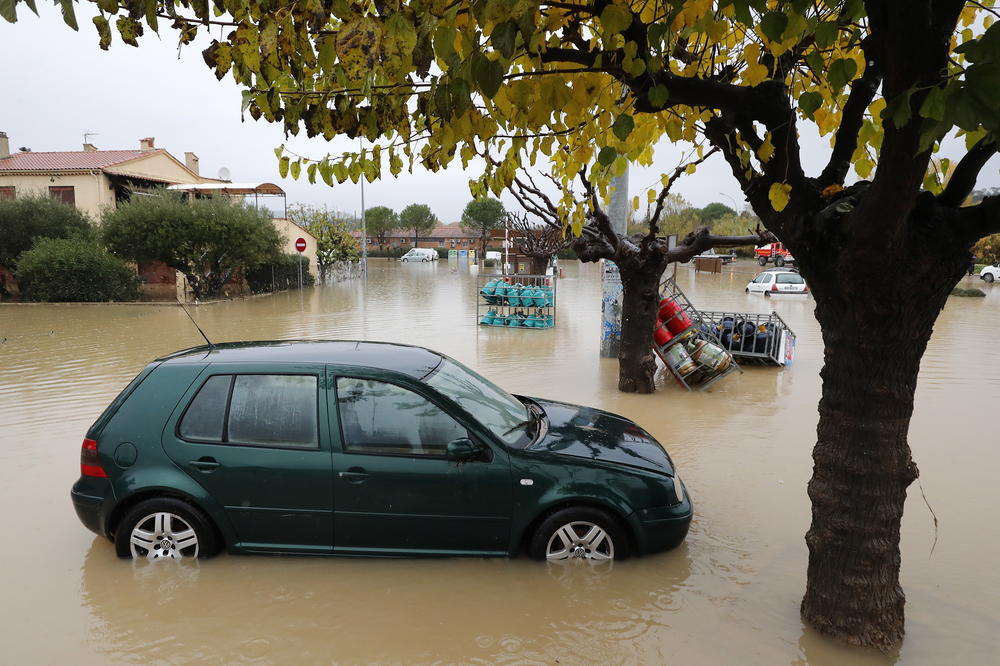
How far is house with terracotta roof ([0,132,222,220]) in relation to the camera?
29.0 metres

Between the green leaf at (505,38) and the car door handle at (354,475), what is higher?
the green leaf at (505,38)

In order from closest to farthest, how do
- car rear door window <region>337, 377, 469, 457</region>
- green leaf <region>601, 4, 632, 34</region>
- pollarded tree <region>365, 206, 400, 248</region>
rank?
green leaf <region>601, 4, 632, 34</region> → car rear door window <region>337, 377, 469, 457</region> → pollarded tree <region>365, 206, 400, 248</region>

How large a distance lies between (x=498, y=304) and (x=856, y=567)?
15134 mm

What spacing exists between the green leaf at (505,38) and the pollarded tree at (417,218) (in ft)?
319

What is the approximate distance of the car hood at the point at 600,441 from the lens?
4.22m

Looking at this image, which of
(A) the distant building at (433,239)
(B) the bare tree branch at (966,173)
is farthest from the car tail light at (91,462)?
(A) the distant building at (433,239)

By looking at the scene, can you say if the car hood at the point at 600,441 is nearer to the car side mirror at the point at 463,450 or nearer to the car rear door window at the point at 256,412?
the car side mirror at the point at 463,450

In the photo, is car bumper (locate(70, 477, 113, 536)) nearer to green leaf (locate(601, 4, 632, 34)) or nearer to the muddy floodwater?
the muddy floodwater

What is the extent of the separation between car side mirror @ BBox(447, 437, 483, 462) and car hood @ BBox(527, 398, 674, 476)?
14.0 inches

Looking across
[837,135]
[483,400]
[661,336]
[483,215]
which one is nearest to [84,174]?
[661,336]

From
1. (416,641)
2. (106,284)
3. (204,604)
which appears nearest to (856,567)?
(416,641)

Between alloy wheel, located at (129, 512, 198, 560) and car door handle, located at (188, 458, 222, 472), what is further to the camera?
alloy wheel, located at (129, 512, 198, 560)

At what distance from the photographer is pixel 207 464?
162 inches

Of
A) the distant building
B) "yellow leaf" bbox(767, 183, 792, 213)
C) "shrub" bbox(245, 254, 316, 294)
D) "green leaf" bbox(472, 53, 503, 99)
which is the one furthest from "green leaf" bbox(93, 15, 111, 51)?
the distant building
